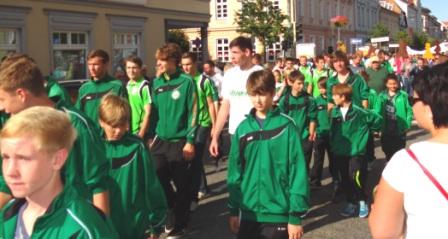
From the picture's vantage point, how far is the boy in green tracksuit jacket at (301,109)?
8047mm

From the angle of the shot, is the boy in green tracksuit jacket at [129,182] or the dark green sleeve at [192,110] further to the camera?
the dark green sleeve at [192,110]

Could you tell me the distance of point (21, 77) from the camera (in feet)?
9.30

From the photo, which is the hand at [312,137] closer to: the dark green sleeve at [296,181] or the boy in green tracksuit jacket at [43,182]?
the dark green sleeve at [296,181]

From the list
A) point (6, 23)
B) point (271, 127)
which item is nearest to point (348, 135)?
point (271, 127)

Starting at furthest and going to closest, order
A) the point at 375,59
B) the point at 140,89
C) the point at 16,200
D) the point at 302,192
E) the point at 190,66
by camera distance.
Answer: the point at 375,59
the point at 190,66
the point at 140,89
the point at 302,192
the point at 16,200

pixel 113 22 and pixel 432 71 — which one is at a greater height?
pixel 113 22

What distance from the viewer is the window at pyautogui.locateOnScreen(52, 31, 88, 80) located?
77.2 ft

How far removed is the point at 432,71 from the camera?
7.74 feet

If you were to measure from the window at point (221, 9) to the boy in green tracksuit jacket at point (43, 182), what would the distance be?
5775 centimetres

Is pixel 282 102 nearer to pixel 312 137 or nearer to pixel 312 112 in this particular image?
pixel 312 112

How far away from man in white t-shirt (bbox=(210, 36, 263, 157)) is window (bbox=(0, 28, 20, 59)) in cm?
1602

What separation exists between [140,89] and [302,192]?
11.2 feet

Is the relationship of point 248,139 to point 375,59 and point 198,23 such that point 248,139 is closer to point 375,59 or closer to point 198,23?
point 375,59

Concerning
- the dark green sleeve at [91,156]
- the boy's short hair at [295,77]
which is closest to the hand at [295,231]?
the dark green sleeve at [91,156]
